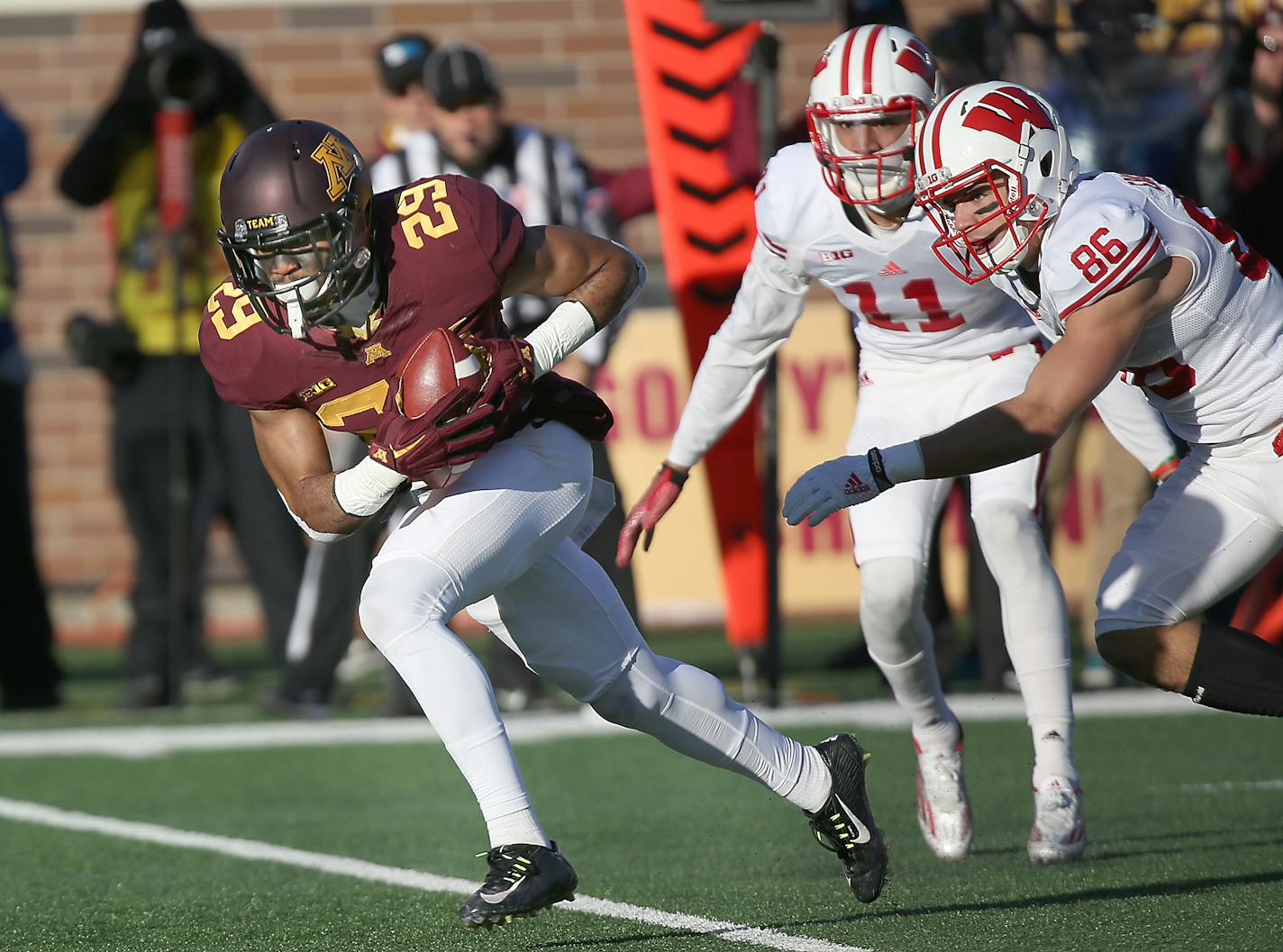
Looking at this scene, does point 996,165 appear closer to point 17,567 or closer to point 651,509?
point 651,509

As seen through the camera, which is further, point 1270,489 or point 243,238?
point 1270,489

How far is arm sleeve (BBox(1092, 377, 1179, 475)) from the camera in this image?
454 cm

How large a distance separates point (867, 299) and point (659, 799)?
1.56 meters

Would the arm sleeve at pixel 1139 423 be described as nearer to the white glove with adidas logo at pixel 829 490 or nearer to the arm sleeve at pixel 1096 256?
the arm sleeve at pixel 1096 256

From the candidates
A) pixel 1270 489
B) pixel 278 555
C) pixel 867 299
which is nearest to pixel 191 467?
pixel 278 555

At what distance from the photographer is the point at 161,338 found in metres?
7.43

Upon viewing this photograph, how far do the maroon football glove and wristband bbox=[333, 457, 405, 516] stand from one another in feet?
0.71

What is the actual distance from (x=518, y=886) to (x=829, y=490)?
→ 85 cm

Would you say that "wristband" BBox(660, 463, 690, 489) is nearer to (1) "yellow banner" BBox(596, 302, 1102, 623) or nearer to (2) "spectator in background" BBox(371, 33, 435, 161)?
(2) "spectator in background" BBox(371, 33, 435, 161)

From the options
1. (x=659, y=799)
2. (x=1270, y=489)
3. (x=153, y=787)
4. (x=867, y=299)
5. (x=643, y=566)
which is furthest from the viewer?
(x=643, y=566)

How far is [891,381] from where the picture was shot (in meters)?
4.69

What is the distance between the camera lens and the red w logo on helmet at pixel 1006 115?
3842mm

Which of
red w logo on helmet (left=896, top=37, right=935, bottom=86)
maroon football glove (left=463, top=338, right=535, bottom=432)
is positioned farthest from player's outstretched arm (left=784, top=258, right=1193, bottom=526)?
red w logo on helmet (left=896, top=37, right=935, bottom=86)

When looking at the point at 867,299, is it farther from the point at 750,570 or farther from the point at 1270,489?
the point at 750,570
